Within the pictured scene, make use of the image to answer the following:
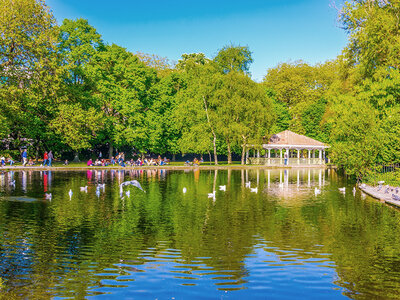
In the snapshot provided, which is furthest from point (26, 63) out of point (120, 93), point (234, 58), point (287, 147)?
point (287, 147)

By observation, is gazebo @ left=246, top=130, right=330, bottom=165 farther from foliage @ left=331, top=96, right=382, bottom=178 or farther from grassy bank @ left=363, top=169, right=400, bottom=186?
grassy bank @ left=363, top=169, right=400, bottom=186

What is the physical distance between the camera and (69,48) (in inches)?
2324

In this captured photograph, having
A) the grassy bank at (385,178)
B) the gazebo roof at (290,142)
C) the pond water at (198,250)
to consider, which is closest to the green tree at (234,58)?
the gazebo roof at (290,142)

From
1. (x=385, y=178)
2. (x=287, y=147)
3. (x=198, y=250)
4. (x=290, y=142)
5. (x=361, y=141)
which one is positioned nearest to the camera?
(x=198, y=250)

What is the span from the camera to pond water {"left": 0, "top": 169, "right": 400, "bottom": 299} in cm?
823

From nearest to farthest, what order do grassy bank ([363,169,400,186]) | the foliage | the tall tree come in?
grassy bank ([363,169,400,186])
the foliage
the tall tree

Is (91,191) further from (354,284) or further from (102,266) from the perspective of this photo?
(354,284)

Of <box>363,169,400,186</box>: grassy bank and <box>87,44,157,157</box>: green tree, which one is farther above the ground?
<box>87,44,157,157</box>: green tree

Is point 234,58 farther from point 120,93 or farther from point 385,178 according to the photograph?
point 385,178

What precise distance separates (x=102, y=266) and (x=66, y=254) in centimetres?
152

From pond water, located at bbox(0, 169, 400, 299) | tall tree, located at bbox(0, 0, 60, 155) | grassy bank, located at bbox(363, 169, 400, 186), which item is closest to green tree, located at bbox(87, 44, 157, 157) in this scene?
tall tree, located at bbox(0, 0, 60, 155)

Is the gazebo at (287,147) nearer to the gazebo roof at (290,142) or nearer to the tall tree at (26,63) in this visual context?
the gazebo roof at (290,142)

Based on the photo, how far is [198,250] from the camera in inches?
442

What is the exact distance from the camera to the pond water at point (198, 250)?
27.0 feet
